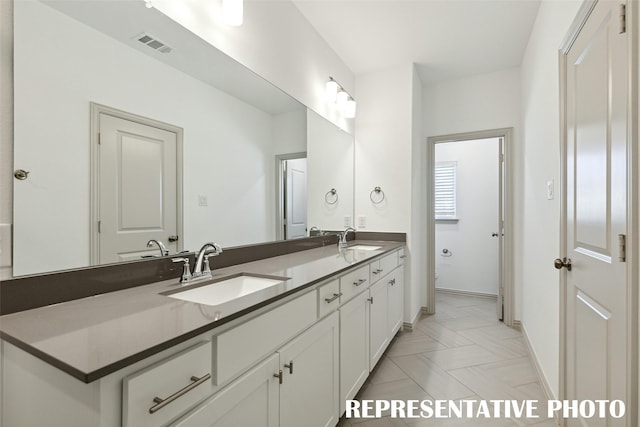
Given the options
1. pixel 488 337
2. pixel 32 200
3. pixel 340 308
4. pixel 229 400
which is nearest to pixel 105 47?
pixel 32 200

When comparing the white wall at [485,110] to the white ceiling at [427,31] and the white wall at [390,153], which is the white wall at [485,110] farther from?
the white wall at [390,153]

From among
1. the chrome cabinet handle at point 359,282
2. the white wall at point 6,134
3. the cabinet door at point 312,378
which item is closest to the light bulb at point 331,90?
the chrome cabinet handle at point 359,282

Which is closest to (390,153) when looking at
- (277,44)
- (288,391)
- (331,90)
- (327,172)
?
(327,172)

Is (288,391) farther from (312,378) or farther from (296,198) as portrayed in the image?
(296,198)

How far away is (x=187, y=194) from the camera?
1.47 metres

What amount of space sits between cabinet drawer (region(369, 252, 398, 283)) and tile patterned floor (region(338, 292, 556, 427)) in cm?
70

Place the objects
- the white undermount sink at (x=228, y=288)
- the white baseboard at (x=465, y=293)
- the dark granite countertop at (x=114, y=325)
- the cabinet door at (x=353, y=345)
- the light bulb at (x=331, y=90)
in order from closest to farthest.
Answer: the dark granite countertop at (x=114, y=325)
the white undermount sink at (x=228, y=288)
the cabinet door at (x=353, y=345)
the light bulb at (x=331, y=90)
the white baseboard at (x=465, y=293)

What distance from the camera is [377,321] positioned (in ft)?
7.13

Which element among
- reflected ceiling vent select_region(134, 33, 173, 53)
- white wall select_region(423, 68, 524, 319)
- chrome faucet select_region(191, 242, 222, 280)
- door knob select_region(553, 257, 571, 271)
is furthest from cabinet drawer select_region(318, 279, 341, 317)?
white wall select_region(423, 68, 524, 319)

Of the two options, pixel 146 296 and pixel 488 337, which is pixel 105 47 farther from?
pixel 488 337

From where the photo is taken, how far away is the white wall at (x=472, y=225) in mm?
4094

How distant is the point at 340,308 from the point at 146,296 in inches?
35.8

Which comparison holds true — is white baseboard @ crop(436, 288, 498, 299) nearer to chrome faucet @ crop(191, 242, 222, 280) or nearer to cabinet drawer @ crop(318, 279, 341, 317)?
cabinet drawer @ crop(318, 279, 341, 317)

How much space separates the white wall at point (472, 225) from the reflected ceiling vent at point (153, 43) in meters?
3.89
